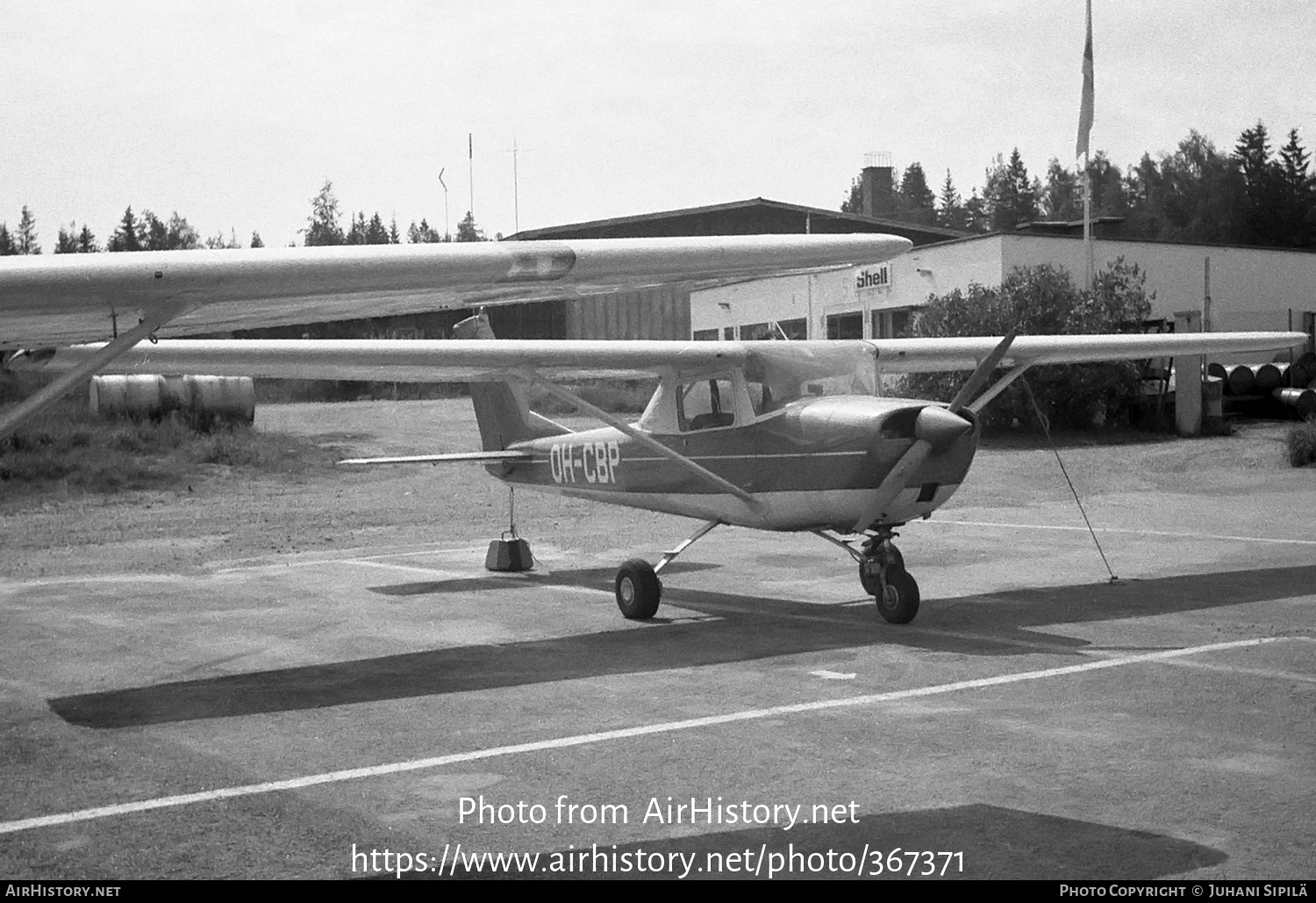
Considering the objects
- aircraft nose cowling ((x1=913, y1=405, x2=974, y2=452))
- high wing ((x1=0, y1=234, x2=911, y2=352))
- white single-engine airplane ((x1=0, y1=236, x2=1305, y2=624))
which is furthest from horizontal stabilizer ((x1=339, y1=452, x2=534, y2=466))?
high wing ((x1=0, y1=234, x2=911, y2=352))

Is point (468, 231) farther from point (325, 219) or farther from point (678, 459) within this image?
point (678, 459)

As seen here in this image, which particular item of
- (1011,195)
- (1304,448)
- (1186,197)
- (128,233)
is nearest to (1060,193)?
(1011,195)

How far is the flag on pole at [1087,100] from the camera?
37031 mm

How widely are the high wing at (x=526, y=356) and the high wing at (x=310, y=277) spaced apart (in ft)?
9.12

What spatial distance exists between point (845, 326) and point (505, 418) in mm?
31049

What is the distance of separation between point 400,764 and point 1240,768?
13.5 ft

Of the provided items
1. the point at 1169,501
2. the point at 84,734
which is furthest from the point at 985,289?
the point at 84,734

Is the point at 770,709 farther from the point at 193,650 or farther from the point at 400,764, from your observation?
the point at 193,650

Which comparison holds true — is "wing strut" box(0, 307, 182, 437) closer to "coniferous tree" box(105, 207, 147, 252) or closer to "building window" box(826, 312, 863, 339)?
"building window" box(826, 312, 863, 339)

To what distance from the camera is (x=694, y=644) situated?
10.6 meters

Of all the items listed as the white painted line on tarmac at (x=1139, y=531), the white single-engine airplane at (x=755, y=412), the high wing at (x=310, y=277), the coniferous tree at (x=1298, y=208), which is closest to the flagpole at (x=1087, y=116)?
the white painted line on tarmac at (x=1139, y=531)

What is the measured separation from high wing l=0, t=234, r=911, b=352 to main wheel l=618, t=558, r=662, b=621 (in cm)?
468

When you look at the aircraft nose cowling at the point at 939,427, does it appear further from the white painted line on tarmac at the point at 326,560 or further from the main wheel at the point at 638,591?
the white painted line on tarmac at the point at 326,560

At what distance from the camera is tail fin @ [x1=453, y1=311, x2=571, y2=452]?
15.3m
